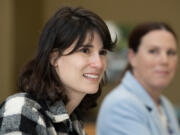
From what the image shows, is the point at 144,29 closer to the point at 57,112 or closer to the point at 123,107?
the point at 123,107

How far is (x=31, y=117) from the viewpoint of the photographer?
1.14 metres

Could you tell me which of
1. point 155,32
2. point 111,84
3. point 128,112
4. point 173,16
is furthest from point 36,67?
point 173,16

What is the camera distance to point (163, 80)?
241cm

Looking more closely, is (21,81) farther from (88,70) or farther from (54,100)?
(88,70)

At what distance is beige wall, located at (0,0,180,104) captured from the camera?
5453mm

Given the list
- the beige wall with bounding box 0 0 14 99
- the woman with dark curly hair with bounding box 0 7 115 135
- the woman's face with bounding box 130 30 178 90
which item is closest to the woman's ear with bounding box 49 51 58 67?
the woman with dark curly hair with bounding box 0 7 115 135

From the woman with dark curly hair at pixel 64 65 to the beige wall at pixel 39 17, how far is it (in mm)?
4244

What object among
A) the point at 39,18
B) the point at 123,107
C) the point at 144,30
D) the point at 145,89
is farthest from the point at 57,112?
the point at 39,18

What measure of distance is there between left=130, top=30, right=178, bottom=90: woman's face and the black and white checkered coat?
3.83 ft

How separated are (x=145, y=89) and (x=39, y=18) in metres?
4.06

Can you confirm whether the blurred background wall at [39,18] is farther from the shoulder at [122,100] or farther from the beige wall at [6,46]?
the shoulder at [122,100]

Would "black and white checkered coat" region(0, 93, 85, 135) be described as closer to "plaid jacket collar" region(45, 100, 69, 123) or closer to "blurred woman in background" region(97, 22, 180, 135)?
"plaid jacket collar" region(45, 100, 69, 123)

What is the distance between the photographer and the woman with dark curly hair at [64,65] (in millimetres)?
1253

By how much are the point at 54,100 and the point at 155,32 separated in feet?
4.28
